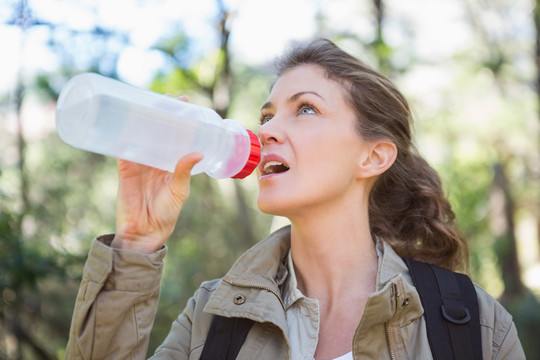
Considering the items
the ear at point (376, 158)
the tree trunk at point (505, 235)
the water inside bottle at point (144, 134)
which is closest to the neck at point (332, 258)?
the ear at point (376, 158)

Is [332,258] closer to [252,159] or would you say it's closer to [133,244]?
[252,159]

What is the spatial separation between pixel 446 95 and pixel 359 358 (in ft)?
36.6

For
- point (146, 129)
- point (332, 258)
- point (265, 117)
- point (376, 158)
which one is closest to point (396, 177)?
point (376, 158)

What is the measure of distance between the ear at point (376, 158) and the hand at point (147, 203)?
3.04 feet

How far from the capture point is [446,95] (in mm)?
12234

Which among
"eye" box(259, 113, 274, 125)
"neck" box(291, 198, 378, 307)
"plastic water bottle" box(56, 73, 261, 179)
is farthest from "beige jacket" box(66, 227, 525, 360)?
"eye" box(259, 113, 274, 125)

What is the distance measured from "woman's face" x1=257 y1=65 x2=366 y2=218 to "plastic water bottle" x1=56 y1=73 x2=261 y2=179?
0.19 meters

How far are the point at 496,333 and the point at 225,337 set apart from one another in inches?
44.5

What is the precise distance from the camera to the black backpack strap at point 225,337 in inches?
82.6

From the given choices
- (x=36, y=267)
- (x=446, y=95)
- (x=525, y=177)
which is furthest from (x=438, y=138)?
(x=36, y=267)

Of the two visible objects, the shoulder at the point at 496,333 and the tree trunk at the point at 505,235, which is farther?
the tree trunk at the point at 505,235

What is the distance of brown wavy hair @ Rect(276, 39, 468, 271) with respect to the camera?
2.62 m

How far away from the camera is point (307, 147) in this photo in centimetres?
235

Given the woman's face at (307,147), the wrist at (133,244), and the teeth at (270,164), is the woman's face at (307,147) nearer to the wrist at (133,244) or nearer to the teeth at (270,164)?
the teeth at (270,164)
